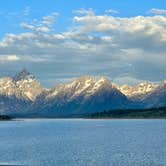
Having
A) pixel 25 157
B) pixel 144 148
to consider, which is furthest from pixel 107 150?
pixel 25 157

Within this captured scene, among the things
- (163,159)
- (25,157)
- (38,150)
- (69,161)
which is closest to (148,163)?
(163,159)

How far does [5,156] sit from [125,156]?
93.2 ft

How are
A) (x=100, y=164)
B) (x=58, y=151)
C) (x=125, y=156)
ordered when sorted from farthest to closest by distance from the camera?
1. (x=58, y=151)
2. (x=125, y=156)
3. (x=100, y=164)

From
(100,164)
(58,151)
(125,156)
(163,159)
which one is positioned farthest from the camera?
(58,151)

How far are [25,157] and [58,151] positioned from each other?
1819 centimetres

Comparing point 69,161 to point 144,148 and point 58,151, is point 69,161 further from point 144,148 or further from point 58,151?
point 144,148

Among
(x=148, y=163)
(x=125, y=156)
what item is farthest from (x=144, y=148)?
(x=148, y=163)

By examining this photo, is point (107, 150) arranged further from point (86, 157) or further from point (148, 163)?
point (148, 163)

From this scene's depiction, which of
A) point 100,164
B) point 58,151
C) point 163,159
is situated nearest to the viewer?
point 100,164

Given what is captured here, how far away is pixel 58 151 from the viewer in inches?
5384

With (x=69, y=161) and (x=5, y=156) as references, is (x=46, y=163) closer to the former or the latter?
(x=69, y=161)

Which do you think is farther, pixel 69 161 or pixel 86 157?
pixel 86 157

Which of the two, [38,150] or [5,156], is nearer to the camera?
[5,156]

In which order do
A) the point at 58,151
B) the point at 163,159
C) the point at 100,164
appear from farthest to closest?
the point at 58,151 → the point at 163,159 → the point at 100,164
